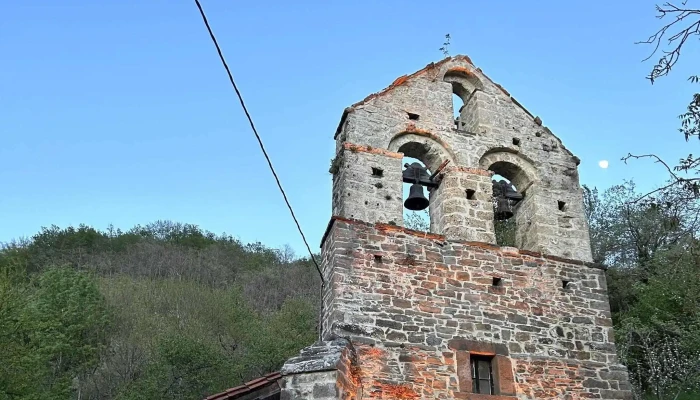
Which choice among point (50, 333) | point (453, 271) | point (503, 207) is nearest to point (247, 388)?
point (453, 271)

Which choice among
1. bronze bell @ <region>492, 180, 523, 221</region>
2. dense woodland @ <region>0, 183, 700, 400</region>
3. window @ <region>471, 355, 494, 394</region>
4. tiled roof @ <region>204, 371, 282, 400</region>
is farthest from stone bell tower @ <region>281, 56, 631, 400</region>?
dense woodland @ <region>0, 183, 700, 400</region>

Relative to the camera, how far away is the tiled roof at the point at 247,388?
723 centimetres

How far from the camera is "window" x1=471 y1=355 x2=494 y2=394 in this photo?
7.64 m

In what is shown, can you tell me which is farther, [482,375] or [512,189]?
[512,189]

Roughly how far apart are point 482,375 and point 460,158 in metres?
3.07

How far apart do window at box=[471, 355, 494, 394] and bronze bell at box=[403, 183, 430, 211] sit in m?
2.25

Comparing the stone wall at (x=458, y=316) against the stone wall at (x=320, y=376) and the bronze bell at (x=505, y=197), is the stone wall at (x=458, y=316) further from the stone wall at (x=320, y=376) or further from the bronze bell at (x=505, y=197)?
the bronze bell at (x=505, y=197)

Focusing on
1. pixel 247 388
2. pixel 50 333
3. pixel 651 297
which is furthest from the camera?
pixel 50 333

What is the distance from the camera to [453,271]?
26.9 feet

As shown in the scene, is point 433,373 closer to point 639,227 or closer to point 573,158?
point 573,158

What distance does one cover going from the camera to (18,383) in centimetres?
1515

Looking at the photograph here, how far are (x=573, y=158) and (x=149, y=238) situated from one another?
127ft

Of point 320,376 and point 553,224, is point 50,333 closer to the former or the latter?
point 320,376

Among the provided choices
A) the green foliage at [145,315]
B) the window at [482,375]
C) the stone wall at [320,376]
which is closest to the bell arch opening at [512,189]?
the window at [482,375]
